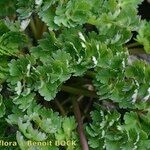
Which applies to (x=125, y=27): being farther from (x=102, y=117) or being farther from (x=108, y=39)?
(x=102, y=117)

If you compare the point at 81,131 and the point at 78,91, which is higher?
the point at 78,91

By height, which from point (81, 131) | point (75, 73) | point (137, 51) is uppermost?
point (137, 51)

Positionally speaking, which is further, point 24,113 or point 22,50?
point 22,50

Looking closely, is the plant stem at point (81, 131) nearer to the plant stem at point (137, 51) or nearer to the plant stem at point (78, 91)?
the plant stem at point (78, 91)

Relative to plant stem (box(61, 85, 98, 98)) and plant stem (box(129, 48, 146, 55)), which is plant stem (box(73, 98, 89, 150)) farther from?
plant stem (box(129, 48, 146, 55))

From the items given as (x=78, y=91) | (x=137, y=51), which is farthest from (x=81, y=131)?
(x=137, y=51)

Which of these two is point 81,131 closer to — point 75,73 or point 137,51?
point 75,73

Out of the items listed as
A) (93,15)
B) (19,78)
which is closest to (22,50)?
(19,78)

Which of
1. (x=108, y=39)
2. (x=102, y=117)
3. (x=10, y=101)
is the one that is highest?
(x=108, y=39)

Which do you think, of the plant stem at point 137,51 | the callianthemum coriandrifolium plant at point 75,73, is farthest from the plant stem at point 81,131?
the plant stem at point 137,51
